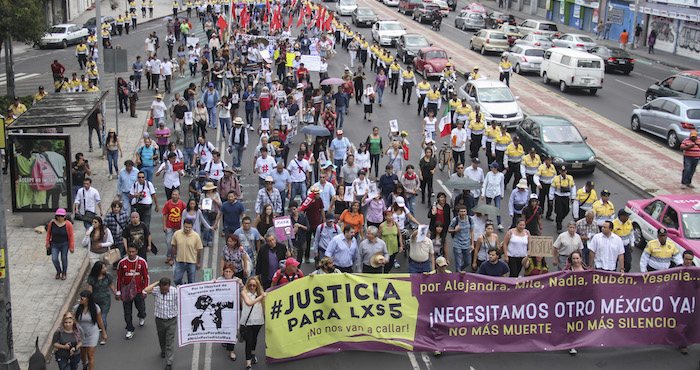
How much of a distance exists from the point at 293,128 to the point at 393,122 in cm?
440

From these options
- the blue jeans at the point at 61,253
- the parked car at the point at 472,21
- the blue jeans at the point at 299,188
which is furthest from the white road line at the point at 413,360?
the parked car at the point at 472,21

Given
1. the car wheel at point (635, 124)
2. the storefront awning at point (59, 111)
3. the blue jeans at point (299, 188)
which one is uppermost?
the storefront awning at point (59, 111)

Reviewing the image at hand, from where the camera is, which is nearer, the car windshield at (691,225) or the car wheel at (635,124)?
the car windshield at (691,225)

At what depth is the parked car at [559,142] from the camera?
20609mm

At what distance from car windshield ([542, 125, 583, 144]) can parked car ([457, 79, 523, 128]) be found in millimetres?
3311

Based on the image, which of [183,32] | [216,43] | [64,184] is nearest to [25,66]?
[183,32]

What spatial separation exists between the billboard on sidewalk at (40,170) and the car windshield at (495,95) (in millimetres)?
14172

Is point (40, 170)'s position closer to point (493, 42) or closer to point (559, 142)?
point (559, 142)

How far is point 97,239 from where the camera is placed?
13359 mm

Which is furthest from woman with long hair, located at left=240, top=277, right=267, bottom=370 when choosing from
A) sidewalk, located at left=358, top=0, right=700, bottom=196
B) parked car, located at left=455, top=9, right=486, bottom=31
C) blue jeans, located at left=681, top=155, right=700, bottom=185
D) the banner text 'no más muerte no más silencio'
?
parked car, located at left=455, top=9, right=486, bottom=31

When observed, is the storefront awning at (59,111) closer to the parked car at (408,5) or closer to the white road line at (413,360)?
the white road line at (413,360)

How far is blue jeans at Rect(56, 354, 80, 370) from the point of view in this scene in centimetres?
1029

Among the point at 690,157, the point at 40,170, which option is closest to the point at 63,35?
the point at 40,170

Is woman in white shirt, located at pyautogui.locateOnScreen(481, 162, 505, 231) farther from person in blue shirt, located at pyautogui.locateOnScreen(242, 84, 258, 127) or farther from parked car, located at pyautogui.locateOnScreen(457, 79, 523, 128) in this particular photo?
person in blue shirt, located at pyautogui.locateOnScreen(242, 84, 258, 127)
